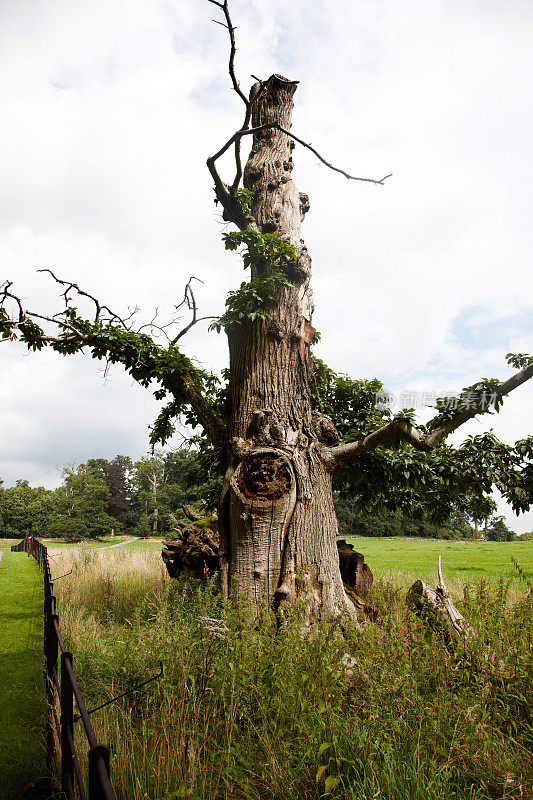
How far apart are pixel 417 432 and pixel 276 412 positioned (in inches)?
81.8

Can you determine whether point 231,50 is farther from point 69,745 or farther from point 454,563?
point 454,563

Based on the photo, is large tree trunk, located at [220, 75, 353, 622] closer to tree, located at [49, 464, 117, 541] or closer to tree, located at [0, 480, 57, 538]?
tree, located at [49, 464, 117, 541]

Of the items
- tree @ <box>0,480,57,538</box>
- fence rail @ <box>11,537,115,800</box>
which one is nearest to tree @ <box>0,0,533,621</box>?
fence rail @ <box>11,537,115,800</box>

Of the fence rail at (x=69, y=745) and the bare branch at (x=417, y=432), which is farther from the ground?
the bare branch at (x=417, y=432)

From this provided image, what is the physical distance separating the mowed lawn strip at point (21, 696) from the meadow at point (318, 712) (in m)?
0.57

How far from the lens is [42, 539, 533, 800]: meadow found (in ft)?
8.20

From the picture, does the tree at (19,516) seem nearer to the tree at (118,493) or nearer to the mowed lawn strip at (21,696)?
the tree at (118,493)

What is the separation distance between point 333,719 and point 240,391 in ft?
15.1

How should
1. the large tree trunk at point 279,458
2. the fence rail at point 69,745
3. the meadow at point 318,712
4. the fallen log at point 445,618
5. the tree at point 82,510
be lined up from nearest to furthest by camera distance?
the fence rail at point 69,745 < the meadow at point 318,712 < the fallen log at point 445,618 < the large tree trunk at point 279,458 < the tree at point 82,510

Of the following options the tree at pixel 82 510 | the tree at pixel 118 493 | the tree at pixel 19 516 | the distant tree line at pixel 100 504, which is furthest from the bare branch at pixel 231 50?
the tree at pixel 19 516

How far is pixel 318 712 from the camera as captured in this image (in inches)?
115

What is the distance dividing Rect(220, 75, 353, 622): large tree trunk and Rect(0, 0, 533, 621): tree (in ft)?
0.06

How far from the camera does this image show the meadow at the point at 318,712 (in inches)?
98.3

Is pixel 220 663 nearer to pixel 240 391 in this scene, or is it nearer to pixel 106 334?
pixel 240 391
